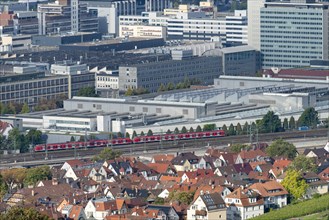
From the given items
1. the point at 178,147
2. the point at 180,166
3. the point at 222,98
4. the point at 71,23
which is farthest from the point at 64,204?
the point at 71,23

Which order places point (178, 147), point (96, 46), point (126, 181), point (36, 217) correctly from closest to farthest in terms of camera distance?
point (36, 217) → point (126, 181) → point (178, 147) → point (96, 46)

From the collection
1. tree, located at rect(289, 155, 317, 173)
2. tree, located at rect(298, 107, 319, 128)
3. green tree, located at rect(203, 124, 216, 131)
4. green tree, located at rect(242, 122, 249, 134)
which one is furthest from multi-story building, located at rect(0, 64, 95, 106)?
tree, located at rect(289, 155, 317, 173)

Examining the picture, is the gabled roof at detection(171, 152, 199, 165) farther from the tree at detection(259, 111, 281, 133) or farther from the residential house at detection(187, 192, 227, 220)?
the tree at detection(259, 111, 281, 133)

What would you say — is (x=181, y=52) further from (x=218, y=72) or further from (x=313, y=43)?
(x=313, y=43)

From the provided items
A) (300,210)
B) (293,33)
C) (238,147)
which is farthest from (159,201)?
(293,33)

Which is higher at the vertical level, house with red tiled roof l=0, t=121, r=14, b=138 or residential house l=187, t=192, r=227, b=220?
residential house l=187, t=192, r=227, b=220

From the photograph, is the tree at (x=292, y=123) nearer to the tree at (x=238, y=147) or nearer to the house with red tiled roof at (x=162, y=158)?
the tree at (x=238, y=147)

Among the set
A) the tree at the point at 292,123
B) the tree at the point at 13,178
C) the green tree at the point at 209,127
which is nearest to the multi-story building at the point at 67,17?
the tree at the point at 292,123
